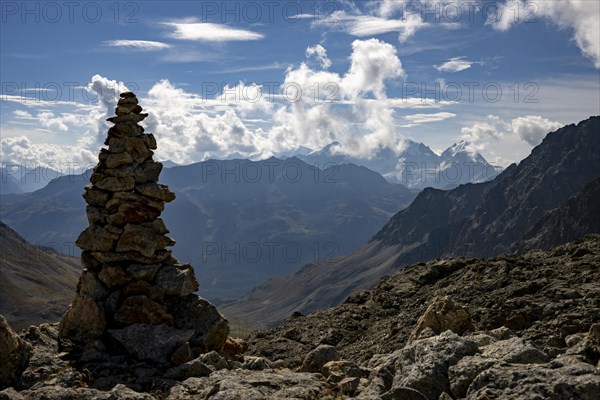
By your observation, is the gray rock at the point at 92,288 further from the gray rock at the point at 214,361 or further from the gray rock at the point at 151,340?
the gray rock at the point at 214,361

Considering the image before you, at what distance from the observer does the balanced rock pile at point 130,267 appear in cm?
2997

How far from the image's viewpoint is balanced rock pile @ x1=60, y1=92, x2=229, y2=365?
29969 mm

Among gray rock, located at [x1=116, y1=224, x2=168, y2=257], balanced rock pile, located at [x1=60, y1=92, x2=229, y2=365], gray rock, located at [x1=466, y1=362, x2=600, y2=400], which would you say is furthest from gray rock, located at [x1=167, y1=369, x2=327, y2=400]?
gray rock, located at [x1=116, y1=224, x2=168, y2=257]

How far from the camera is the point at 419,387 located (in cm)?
1644

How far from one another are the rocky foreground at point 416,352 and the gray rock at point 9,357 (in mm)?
43

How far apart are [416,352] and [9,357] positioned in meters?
17.2

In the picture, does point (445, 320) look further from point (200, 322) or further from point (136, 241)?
point (136, 241)

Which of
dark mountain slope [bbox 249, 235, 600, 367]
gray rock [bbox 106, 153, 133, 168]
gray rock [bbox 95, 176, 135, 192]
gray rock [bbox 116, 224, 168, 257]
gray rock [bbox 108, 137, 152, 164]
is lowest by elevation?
dark mountain slope [bbox 249, 235, 600, 367]

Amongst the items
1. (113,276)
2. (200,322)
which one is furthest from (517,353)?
(113,276)

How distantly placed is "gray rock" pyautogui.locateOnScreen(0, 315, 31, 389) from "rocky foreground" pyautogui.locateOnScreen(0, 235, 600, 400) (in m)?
0.04

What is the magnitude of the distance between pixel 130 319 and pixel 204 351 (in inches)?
174

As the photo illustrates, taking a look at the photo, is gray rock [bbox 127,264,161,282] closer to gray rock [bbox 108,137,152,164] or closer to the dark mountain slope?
gray rock [bbox 108,137,152,164]

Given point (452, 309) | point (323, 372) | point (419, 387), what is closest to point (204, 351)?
point (323, 372)

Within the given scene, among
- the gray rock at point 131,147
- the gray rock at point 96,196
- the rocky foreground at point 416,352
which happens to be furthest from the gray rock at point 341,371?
the gray rock at point 131,147
